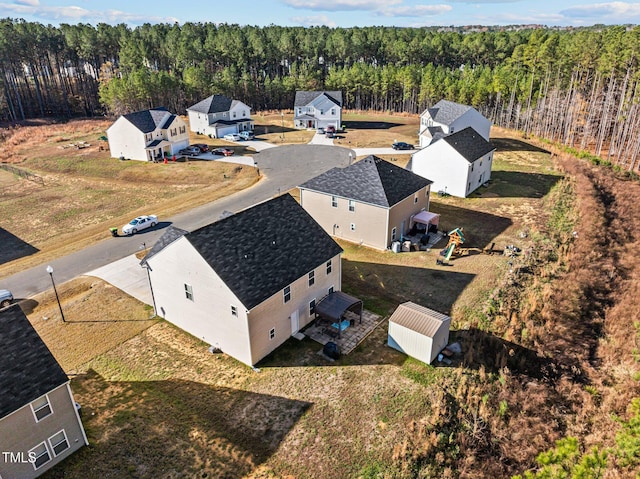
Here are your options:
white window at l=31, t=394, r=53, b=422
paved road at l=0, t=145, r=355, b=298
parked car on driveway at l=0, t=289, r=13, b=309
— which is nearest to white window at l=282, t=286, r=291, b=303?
white window at l=31, t=394, r=53, b=422

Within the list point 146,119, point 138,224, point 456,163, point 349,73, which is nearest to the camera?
point 138,224

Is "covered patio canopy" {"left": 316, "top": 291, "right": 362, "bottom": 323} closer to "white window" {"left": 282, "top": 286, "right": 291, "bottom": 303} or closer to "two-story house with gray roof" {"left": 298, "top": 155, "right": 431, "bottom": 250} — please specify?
"white window" {"left": 282, "top": 286, "right": 291, "bottom": 303}

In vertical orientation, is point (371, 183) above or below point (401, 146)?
above

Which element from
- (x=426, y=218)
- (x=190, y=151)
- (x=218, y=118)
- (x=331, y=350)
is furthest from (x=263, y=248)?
(x=218, y=118)

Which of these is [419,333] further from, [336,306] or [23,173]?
[23,173]

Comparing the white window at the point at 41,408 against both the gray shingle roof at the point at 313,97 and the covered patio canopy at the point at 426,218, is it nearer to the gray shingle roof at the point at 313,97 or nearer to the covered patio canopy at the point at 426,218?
the covered patio canopy at the point at 426,218

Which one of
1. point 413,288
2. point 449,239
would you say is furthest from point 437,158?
point 413,288

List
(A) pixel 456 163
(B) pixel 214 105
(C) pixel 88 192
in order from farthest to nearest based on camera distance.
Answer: (B) pixel 214 105 < (C) pixel 88 192 < (A) pixel 456 163
